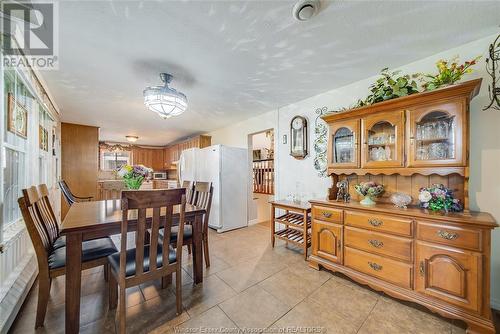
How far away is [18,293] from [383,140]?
3743 millimetres

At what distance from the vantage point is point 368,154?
217 centimetres

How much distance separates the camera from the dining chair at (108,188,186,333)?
135 centimetres

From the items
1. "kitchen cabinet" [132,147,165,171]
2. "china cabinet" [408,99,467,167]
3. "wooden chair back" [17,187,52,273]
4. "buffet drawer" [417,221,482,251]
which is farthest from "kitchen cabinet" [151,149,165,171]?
"buffet drawer" [417,221,482,251]

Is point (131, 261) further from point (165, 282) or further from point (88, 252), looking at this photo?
point (165, 282)

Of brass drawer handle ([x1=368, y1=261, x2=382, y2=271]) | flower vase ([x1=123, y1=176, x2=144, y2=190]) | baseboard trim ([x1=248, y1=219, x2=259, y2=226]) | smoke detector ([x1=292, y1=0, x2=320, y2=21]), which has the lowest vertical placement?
baseboard trim ([x1=248, y1=219, x2=259, y2=226])

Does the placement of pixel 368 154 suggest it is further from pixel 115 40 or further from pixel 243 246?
pixel 115 40

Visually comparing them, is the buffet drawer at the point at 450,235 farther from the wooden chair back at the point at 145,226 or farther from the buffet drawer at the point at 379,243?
the wooden chair back at the point at 145,226

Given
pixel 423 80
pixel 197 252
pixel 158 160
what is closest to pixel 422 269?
pixel 423 80

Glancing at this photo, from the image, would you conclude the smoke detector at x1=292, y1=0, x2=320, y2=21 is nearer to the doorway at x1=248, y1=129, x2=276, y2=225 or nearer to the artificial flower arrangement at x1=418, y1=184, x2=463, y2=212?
the artificial flower arrangement at x1=418, y1=184, x2=463, y2=212

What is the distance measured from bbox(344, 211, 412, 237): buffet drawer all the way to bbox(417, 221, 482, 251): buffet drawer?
0.31 feet

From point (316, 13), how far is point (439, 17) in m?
0.99

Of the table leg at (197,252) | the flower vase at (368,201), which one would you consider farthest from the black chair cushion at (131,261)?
the flower vase at (368,201)

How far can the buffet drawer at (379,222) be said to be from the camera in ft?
5.68

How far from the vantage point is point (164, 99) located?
7.05 ft
